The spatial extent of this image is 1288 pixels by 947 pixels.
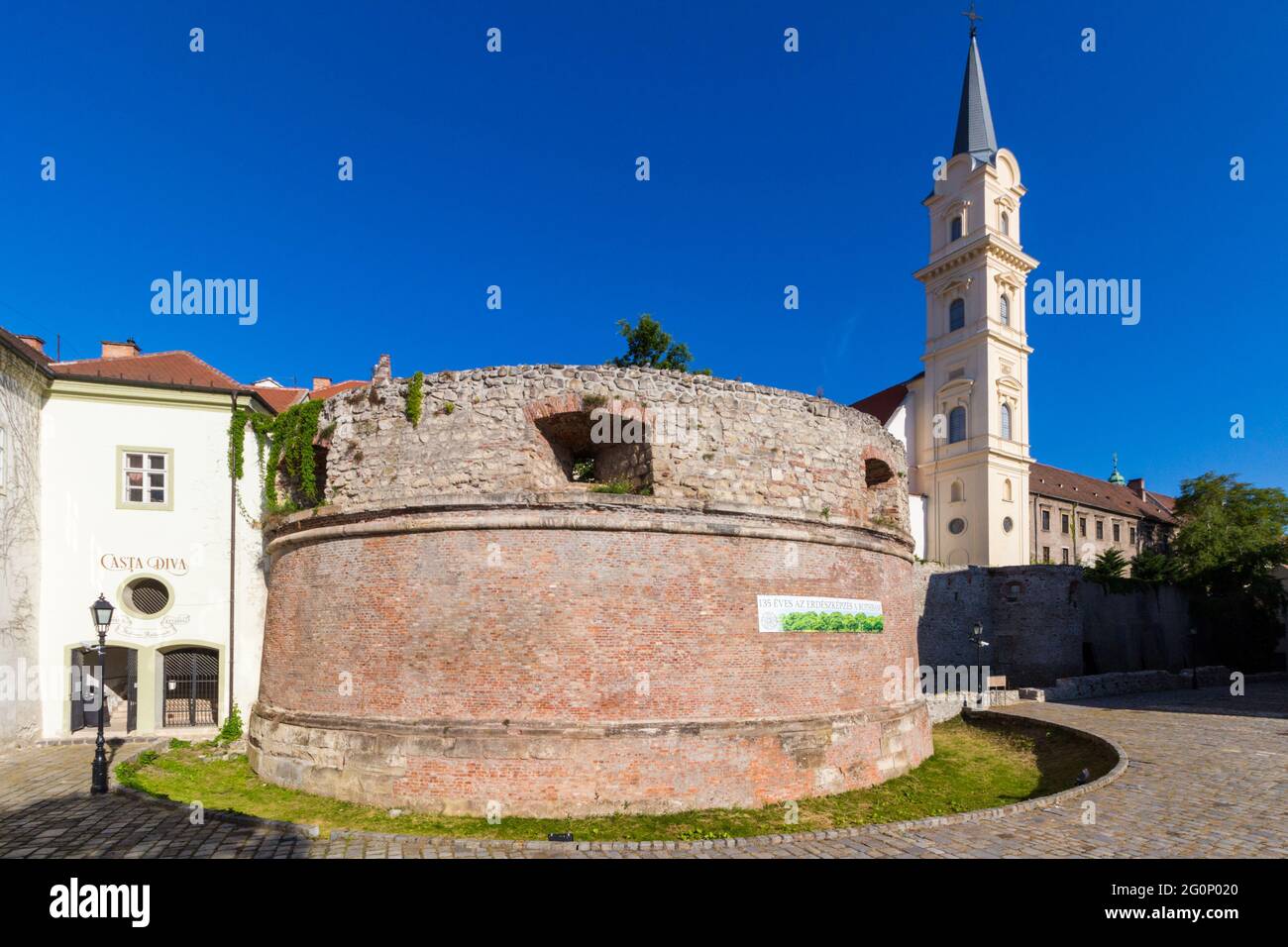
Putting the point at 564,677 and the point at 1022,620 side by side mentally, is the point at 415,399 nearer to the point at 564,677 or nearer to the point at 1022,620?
the point at 564,677

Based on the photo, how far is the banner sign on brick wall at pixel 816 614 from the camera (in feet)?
42.2

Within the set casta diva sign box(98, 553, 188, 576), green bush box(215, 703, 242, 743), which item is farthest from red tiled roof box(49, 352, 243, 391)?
green bush box(215, 703, 242, 743)

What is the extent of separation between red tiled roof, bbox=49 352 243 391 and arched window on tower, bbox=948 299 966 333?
3689 cm

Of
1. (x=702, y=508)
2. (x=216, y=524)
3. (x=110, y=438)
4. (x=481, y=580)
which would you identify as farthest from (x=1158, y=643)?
(x=110, y=438)

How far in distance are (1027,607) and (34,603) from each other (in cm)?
3348

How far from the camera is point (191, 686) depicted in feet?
55.6

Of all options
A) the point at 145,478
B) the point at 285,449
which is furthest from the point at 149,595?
the point at 285,449

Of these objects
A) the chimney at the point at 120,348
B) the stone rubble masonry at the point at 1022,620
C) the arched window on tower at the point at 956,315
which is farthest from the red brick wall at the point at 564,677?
the arched window on tower at the point at 956,315

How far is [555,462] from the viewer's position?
511 inches

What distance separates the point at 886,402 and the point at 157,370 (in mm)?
37476

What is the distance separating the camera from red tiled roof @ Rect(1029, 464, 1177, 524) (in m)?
46.9

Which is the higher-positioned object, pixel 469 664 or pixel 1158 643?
pixel 469 664

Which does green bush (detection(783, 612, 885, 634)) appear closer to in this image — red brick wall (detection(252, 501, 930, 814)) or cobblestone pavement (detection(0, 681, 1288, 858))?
red brick wall (detection(252, 501, 930, 814))
